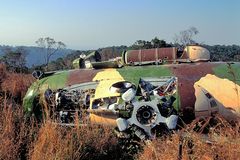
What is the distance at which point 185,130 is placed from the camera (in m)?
5.36

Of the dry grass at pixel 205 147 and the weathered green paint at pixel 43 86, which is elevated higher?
the weathered green paint at pixel 43 86

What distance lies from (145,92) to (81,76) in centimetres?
174

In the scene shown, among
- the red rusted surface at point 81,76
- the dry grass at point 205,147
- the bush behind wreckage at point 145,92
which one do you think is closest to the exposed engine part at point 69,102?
the bush behind wreckage at point 145,92

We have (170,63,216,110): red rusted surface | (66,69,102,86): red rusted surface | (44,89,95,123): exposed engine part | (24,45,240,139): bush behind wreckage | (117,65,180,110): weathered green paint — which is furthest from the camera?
(66,69,102,86): red rusted surface

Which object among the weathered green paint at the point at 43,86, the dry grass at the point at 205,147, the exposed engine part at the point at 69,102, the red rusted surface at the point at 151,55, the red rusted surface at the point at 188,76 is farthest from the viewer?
the weathered green paint at the point at 43,86

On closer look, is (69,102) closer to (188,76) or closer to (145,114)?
(145,114)

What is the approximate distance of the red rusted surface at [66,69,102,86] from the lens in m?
8.42

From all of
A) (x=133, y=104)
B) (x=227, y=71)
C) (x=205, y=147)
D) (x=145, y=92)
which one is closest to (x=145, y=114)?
(x=133, y=104)

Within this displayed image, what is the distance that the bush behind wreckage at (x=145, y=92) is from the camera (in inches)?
277

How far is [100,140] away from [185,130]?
1.77m

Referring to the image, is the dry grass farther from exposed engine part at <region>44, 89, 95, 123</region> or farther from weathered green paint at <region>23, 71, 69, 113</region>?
weathered green paint at <region>23, 71, 69, 113</region>

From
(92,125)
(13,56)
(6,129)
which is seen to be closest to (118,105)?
(92,125)

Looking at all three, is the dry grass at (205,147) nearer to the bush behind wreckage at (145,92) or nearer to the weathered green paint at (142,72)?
the bush behind wreckage at (145,92)

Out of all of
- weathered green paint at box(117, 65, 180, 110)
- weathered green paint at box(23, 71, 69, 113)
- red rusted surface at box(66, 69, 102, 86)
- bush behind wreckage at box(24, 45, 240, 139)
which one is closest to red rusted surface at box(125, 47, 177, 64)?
bush behind wreckage at box(24, 45, 240, 139)
